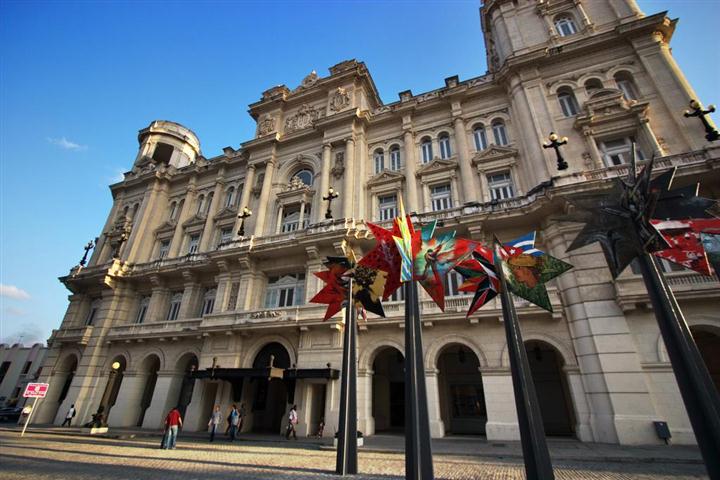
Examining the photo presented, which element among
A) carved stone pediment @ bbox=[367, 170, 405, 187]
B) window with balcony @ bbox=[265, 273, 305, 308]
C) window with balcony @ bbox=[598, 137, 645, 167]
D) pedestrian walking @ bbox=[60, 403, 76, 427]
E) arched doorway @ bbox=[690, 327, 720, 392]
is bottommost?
pedestrian walking @ bbox=[60, 403, 76, 427]

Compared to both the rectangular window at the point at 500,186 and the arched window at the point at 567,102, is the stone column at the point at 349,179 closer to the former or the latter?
the rectangular window at the point at 500,186

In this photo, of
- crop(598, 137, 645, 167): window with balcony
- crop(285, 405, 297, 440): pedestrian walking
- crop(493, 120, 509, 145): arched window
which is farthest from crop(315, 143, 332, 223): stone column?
crop(598, 137, 645, 167): window with balcony

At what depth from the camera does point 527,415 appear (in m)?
6.45

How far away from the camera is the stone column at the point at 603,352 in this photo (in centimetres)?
1220

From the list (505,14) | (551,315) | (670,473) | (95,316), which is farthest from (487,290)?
(95,316)

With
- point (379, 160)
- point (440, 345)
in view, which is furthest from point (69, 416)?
point (379, 160)

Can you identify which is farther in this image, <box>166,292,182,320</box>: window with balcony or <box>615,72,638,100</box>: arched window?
<box>166,292,182,320</box>: window with balcony

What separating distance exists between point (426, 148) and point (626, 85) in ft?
40.6

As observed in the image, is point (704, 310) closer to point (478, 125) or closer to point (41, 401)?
point (478, 125)

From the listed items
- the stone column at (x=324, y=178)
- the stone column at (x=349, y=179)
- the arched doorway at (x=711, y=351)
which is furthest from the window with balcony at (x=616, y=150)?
the stone column at (x=324, y=178)

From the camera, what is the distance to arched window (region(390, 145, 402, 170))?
78.4 ft

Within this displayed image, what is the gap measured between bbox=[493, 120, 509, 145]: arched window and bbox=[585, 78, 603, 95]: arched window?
5108 mm

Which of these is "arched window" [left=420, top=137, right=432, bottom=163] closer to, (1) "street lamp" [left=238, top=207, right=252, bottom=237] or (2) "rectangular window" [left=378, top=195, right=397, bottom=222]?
(2) "rectangular window" [left=378, top=195, right=397, bottom=222]

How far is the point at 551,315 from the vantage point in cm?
1492
